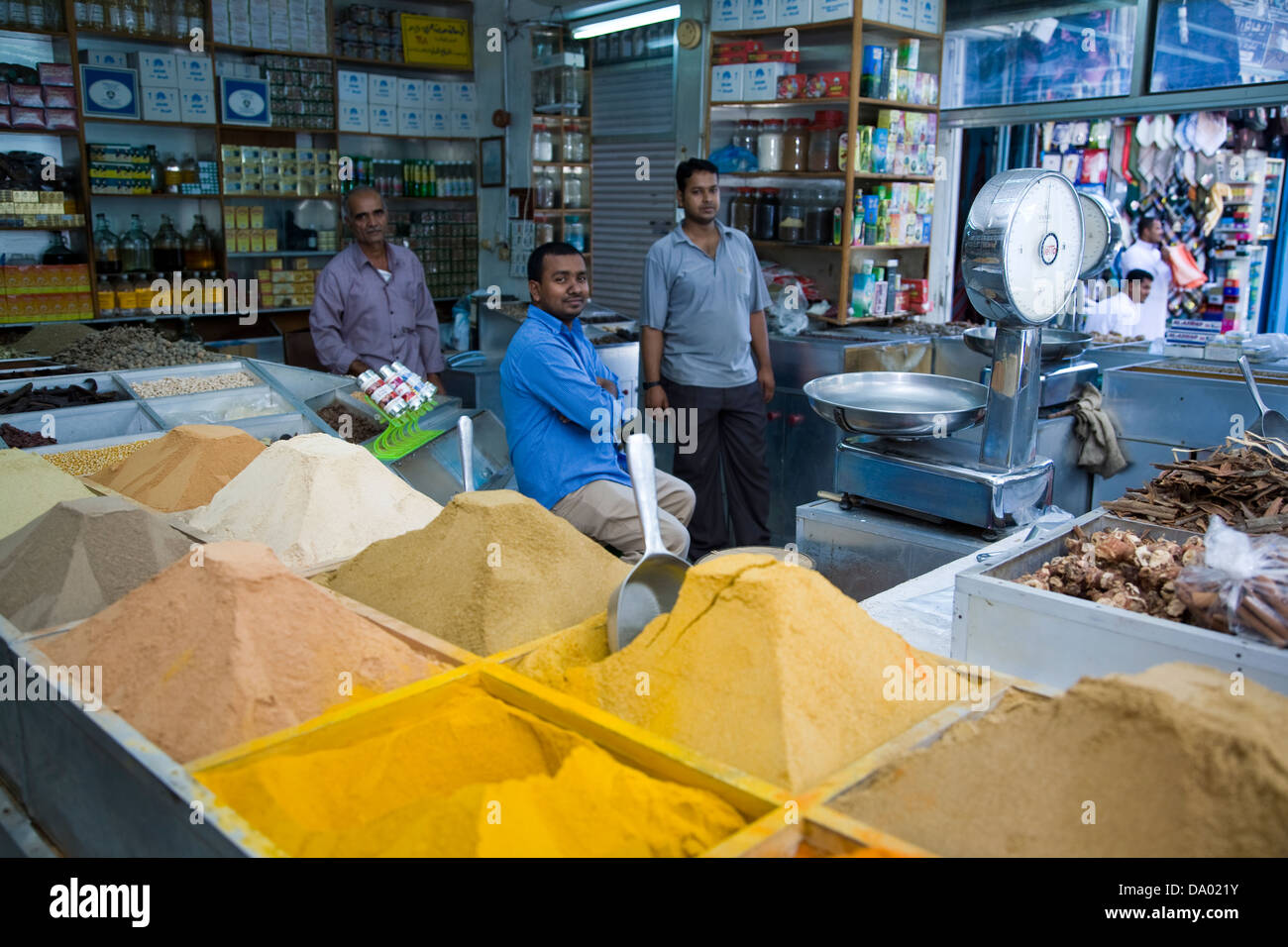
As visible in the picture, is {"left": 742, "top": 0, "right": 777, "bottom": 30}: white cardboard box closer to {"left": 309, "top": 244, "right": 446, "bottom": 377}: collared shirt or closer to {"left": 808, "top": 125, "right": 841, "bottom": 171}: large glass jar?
{"left": 808, "top": 125, "right": 841, "bottom": 171}: large glass jar

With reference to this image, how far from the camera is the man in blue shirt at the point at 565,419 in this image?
107 inches

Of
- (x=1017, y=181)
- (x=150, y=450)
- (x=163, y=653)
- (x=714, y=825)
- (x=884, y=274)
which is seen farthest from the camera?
(x=884, y=274)

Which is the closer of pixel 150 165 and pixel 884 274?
pixel 884 274

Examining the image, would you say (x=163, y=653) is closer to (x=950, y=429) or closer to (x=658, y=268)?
(x=950, y=429)

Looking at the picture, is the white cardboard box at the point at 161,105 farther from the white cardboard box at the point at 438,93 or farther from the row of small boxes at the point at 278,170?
the white cardboard box at the point at 438,93

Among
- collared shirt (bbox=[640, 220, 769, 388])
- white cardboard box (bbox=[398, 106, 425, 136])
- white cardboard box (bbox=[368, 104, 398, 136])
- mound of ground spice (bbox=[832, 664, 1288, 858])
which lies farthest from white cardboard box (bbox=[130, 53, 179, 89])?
mound of ground spice (bbox=[832, 664, 1288, 858])

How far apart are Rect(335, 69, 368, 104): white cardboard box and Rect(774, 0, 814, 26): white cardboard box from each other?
2.84m

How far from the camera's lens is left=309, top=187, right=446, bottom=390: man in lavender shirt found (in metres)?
3.98

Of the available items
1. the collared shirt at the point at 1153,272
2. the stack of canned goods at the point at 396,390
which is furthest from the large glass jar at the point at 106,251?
the collared shirt at the point at 1153,272

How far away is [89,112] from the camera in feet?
17.4

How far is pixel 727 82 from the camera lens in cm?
481

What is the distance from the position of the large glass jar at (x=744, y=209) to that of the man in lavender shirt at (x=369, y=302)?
163 centimetres
